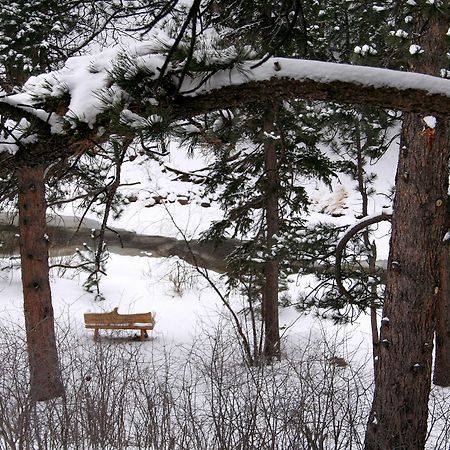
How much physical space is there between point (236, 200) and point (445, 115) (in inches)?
295

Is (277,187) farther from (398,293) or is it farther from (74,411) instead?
(74,411)

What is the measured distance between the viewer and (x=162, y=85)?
6.72ft

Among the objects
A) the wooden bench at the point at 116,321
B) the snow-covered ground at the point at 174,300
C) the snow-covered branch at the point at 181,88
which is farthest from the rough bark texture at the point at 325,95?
the wooden bench at the point at 116,321

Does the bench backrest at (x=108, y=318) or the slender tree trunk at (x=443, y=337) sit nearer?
the slender tree trunk at (x=443, y=337)

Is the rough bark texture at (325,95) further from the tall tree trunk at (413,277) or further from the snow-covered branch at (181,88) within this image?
the tall tree trunk at (413,277)

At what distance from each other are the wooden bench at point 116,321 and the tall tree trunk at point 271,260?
2280 mm

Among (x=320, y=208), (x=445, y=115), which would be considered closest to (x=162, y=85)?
(x=445, y=115)

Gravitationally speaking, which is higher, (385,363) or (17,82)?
(17,82)

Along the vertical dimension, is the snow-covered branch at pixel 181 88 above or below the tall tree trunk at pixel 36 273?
above

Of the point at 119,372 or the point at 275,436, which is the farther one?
the point at 119,372

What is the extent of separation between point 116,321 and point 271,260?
351cm

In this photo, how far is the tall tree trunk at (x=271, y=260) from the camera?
895 centimetres

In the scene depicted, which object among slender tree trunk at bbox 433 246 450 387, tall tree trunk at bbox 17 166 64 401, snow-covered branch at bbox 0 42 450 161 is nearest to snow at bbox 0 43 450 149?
snow-covered branch at bbox 0 42 450 161

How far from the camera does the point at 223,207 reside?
9.74 metres
